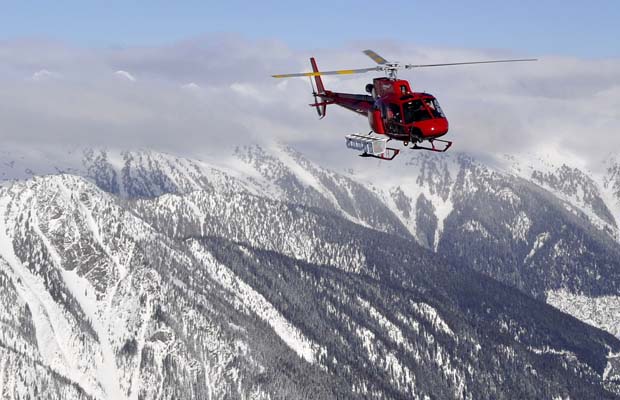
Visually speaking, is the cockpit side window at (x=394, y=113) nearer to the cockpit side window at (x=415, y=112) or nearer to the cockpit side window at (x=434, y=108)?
the cockpit side window at (x=415, y=112)

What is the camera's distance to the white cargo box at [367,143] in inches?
4641

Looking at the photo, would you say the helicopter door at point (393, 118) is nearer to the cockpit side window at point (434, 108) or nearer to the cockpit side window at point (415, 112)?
the cockpit side window at point (415, 112)

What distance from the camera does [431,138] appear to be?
11744 cm

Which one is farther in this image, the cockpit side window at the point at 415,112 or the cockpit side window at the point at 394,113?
the cockpit side window at the point at 394,113

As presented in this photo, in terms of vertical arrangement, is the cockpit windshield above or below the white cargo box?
above

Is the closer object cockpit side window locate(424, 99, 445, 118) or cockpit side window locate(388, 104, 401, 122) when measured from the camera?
cockpit side window locate(424, 99, 445, 118)

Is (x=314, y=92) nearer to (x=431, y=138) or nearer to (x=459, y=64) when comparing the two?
(x=431, y=138)

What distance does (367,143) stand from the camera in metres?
120

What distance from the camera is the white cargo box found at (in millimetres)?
117875

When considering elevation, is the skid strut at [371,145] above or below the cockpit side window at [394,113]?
below

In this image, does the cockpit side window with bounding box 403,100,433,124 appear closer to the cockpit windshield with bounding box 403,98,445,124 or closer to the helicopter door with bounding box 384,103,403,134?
the cockpit windshield with bounding box 403,98,445,124

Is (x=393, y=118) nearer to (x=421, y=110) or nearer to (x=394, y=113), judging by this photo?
(x=394, y=113)

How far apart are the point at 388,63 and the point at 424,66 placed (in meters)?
14.1

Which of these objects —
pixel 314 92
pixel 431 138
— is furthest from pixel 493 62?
pixel 314 92
